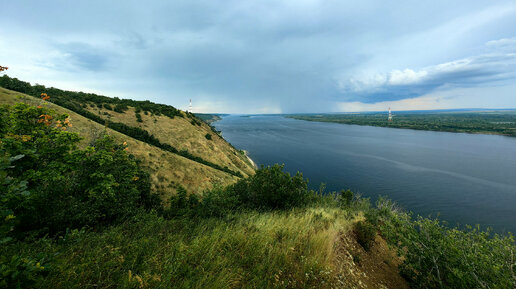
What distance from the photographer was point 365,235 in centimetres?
753

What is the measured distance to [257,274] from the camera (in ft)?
12.9

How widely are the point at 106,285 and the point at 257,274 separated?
8.31ft

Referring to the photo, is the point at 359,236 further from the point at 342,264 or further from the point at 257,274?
the point at 257,274

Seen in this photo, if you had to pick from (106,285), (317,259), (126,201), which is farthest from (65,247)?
(317,259)

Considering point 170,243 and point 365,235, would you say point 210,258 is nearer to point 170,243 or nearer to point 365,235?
point 170,243

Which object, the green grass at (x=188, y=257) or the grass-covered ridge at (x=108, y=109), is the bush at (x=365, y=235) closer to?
the green grass at (x=188, y=257)

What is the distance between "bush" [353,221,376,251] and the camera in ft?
24.2

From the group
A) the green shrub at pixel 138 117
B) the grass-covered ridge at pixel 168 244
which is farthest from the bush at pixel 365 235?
the green shrub at pixel 138 117

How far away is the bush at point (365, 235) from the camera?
737cm

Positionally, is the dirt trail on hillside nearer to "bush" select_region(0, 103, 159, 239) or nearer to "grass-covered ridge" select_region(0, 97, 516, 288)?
"grass-covered ridge" select_region(0, 97, 516, 288)

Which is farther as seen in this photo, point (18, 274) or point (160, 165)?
point (160, 165)

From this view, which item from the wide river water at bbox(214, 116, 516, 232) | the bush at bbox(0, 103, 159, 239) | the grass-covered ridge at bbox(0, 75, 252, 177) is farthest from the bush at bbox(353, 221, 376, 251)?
the wide river water at bbox(214, 116, 516, 232)

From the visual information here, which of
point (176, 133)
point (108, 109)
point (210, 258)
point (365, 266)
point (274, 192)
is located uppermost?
point (108, 109)

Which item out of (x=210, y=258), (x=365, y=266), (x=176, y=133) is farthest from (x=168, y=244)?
(x=176, y=133)
